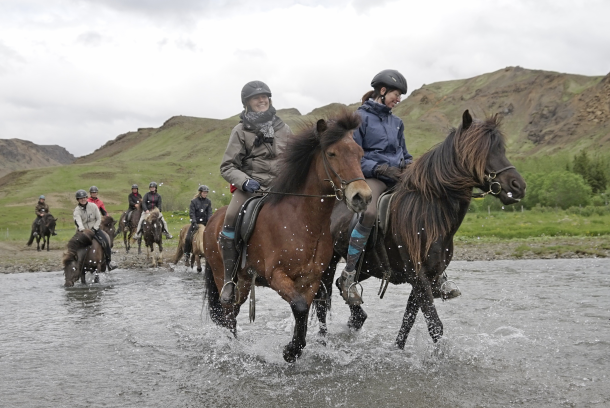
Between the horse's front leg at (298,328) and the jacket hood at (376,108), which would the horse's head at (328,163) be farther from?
the jacket hood at (376,108)

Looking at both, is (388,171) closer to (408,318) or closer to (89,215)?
(408,318)

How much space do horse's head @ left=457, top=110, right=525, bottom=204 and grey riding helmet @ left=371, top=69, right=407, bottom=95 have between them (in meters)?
1.10

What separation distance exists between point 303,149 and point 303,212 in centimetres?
69

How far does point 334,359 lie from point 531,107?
202 metres

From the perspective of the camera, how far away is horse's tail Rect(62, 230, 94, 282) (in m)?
14.5

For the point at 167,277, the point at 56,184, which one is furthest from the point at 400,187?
the point at 56,184

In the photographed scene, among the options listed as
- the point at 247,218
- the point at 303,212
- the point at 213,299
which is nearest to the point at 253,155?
the point at 247,218

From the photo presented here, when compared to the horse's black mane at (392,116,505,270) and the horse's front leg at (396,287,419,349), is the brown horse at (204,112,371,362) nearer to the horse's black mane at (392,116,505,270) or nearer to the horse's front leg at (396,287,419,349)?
the horse's black mane at (392,116,505,270)

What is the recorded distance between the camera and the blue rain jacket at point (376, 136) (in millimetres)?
7078

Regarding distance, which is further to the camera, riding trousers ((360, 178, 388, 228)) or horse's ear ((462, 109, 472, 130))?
riding trousers ((360, 178, 388, 228))

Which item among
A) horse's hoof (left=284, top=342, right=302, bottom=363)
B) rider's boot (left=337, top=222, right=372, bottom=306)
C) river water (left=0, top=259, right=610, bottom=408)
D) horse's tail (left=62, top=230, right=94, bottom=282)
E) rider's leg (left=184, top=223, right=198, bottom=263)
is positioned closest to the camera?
river water (left=0, top=259, right=610, bottom=408)

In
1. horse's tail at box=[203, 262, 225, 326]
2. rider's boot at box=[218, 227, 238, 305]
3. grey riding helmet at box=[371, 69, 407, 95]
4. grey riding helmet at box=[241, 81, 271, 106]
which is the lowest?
horse's tail at box=[203, 262, 225, 326]

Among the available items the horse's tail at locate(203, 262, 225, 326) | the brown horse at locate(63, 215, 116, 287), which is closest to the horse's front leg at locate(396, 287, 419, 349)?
the horse's tail at locate(203, 262, 225, 326)

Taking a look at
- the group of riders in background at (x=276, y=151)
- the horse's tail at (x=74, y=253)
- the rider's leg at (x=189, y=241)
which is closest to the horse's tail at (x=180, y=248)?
the rider's leg at (x=189, y=241)
